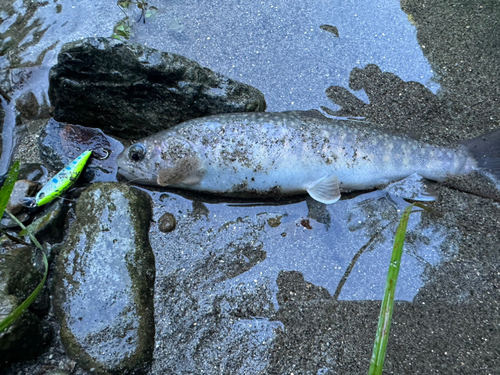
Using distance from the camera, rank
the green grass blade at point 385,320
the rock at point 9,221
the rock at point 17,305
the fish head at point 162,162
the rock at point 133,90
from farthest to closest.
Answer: the rock at point 133,90
the fish head at point 162,162
the rock at point 9,221
the rock at point 17,305
the green grass blade at point 385,320

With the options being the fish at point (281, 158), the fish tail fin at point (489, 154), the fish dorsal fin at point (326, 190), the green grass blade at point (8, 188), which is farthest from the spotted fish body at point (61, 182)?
the fish tail fin at point (489, 154)

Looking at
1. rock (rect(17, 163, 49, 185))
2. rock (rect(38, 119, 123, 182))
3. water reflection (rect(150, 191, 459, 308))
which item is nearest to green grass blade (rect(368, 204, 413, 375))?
water reflection (rect(150, 191, 459, 308))

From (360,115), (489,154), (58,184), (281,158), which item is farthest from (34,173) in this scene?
(489,154)

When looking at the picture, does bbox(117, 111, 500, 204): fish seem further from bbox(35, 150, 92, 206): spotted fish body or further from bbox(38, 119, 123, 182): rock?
bbox(35, 150, 92, 206): spotted fish body

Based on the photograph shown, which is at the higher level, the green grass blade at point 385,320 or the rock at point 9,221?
the green grass blade at point 385,320

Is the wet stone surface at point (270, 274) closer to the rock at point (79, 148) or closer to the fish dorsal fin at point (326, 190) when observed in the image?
the fish dorsal fin at point (326, 190)

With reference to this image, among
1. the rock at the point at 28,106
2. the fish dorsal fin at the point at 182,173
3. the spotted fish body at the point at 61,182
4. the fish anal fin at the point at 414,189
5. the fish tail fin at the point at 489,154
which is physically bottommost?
the spotted fish body at the point at 61,182
